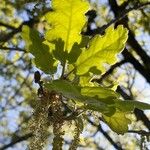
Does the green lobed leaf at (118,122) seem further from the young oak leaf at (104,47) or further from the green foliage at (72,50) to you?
the young oak leaf at (104,47)

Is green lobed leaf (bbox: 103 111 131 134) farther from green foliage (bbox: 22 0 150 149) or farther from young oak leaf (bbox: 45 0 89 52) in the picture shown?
young oak leaf (bbox: 45 0 89 52)

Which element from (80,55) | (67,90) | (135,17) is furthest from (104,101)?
(135,17)

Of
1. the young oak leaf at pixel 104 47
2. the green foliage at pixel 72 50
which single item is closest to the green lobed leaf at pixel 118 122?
the green foliage at pixel 72 50

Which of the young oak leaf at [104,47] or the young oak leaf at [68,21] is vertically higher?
the young oak leaf at [68,21]

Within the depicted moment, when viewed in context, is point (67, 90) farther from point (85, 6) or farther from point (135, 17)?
point (135, 17)

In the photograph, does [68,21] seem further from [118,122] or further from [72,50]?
[118,122]

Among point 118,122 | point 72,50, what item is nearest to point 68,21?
point 72,50
